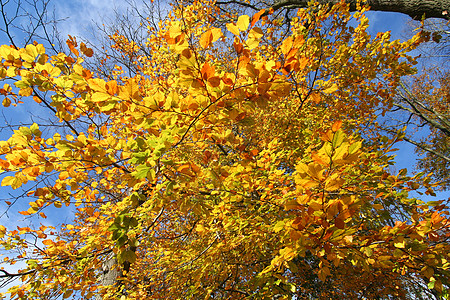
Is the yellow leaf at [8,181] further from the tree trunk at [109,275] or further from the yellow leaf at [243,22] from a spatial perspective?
the tree trunk at [109,275]

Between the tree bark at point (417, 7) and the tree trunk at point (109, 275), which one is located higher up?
the tree bark at point (417, 7)

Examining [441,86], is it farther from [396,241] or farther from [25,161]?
[25,161]

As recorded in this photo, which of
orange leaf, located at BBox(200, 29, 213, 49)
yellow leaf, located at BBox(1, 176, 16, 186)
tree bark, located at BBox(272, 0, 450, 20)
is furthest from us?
tree bark, located at BBox(272, 0, 450, 20)

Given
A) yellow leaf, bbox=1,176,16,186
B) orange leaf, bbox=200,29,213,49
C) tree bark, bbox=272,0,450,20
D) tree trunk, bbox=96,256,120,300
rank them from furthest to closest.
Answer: tree trunk, bbox=96,256,120,300, tree bark, bbox=272,0,450,20, yellow leaf, bbox=1,176,16,186, orange leaf, bbox=200,29,213,49

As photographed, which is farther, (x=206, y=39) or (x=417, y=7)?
(x=417, y=7)

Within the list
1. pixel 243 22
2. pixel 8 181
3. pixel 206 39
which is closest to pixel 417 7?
pixel 243 22

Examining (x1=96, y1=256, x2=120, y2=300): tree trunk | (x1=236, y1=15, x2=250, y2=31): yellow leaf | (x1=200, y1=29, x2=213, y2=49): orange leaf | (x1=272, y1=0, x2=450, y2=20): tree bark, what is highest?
(x1=272, y1=0, x2=450, y2=20): tree bark

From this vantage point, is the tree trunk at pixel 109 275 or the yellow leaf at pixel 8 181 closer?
the yellow leaf at pixel 8 181

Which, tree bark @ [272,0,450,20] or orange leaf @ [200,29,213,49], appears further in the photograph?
tree bark @ [272,0,450,20]

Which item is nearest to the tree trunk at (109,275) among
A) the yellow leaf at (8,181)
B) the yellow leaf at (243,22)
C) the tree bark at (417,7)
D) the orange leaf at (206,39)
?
the yellow leaf at (8,181)

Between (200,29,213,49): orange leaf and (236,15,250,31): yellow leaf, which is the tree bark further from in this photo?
(200,29,213,49): orange leaf

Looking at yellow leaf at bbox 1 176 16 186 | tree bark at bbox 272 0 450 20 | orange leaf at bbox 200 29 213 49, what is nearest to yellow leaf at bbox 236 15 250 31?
orange leaf at bbox 200 29 213 49

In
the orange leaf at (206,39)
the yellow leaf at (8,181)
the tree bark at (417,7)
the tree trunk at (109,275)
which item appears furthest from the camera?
the tree trunk at (109,275)

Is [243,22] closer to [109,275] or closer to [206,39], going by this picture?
[206,39]
